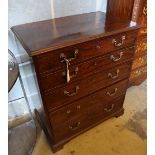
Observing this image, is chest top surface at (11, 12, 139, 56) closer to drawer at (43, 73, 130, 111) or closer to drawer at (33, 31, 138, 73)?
drawer at (33, 31, 138, 73)

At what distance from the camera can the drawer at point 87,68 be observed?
99cm

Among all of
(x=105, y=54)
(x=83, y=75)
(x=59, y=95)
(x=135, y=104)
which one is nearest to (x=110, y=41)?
(x=105, y=54)

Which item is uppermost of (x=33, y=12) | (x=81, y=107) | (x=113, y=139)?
(x=33, y=12)

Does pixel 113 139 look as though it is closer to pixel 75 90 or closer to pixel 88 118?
pixel 88 118

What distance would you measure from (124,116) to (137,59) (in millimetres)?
576

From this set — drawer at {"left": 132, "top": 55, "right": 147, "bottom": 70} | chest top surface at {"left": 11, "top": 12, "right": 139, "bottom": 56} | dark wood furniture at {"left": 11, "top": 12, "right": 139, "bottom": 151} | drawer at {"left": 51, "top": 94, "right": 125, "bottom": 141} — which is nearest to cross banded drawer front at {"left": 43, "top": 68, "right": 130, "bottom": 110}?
dark wood furniture at {"left": 11, "top": 12, "right": 139, "bottom": 151}

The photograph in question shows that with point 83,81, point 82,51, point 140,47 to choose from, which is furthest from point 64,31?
point 140,47

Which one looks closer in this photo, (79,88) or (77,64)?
(77,64)

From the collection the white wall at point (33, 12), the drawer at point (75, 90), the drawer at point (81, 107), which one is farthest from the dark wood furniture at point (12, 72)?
the drawer at point (81, 107)

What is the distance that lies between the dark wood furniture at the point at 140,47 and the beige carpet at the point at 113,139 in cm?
37

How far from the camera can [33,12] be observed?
4.14ft

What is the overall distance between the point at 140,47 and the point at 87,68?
2.54 feet

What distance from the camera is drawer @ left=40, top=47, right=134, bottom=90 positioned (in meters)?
0.99
